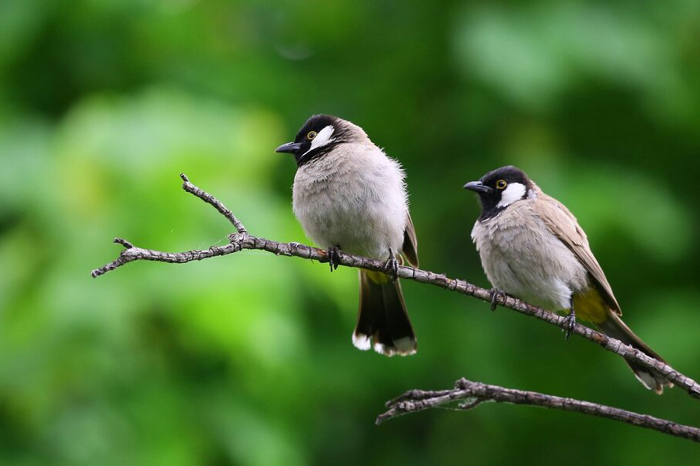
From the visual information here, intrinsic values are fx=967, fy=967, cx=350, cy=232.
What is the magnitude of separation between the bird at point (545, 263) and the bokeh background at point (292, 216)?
114 centimetres

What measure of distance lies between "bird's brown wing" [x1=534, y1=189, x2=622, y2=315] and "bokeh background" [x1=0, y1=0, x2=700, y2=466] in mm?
1345

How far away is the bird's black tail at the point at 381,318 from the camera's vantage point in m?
4.09

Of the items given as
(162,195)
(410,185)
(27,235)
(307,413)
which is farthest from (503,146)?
(27,235)

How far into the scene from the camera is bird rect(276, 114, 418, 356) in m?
3.91

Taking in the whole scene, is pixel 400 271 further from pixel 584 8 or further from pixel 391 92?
pixel 391 92

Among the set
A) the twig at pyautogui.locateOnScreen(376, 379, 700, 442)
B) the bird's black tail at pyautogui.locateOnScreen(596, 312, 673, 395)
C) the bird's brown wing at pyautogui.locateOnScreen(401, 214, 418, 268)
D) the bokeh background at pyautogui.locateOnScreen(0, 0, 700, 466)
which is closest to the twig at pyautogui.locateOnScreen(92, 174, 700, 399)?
the twig at pyautogui.locateOnScreen(376, 379, 700, 442)

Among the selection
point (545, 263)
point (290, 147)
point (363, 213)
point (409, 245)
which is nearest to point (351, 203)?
point (363, 213)

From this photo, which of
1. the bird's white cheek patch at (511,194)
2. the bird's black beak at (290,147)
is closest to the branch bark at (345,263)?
the bird's black beak at (290,147)

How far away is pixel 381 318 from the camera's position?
419 cm

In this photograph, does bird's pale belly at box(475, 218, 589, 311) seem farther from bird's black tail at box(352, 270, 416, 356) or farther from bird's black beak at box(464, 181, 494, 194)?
bird's black tail at box(352, 270, 416, 356)

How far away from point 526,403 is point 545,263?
71.5 inches

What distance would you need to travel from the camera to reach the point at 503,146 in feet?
22.4

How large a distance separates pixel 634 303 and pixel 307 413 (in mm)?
2447

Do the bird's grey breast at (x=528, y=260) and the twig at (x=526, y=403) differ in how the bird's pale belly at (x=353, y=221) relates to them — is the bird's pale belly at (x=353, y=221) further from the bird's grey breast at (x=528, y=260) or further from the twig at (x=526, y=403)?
the twig at (x=526, y=403)
